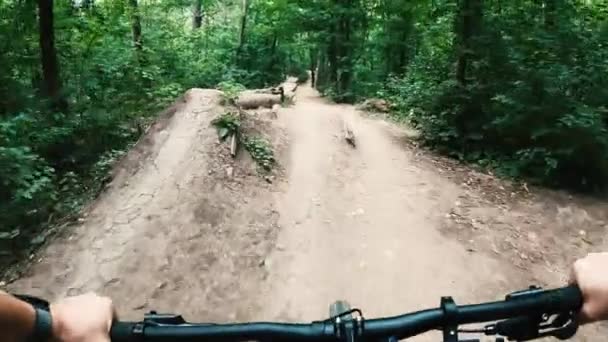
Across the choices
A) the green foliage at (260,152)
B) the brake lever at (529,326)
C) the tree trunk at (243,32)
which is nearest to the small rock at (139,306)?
the green foliage at (260,152)

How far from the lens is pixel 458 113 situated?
407 inches

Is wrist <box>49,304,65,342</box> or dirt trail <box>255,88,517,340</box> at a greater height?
wrist <box>49,304,65,342</box>

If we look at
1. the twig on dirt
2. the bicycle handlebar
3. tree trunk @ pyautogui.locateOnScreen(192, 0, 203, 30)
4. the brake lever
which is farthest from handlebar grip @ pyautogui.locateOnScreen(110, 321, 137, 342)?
tree trunk @ pyautogui.locateOnScreen(192, 0, 203, 30)

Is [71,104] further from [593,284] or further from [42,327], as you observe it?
[593,284]

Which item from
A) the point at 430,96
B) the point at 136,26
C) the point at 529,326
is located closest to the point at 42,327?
the point at 529,326

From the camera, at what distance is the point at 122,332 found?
1.22m

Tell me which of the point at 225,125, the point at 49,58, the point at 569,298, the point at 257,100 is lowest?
the point at 225,125

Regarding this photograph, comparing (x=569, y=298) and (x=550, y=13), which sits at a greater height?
(x=550, y=13)

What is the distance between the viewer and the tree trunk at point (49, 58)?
365 inches

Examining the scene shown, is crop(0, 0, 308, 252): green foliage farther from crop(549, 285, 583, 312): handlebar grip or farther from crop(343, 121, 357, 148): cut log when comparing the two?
crop(549, 285, 583, 312): handlebar grip

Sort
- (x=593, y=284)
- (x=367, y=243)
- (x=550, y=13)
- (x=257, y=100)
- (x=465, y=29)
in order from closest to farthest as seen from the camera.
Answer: (x=593, y=284) → (x=367, y=243) → (x=550, y=13) → (x=465, y=29) → (x=257, y=100)

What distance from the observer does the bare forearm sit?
3.22ft

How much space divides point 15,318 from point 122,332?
27 centimetres

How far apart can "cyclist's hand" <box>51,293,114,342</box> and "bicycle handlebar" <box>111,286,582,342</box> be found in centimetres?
5
